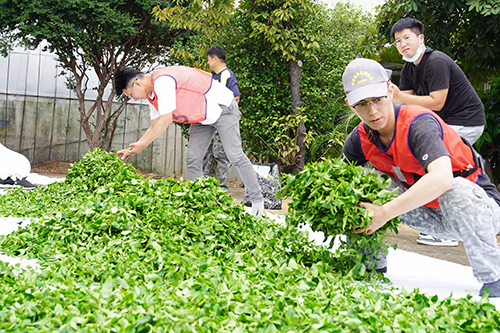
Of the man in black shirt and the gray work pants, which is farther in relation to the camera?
the gray work pants

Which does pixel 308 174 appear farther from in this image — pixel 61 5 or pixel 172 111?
pixel 61 5

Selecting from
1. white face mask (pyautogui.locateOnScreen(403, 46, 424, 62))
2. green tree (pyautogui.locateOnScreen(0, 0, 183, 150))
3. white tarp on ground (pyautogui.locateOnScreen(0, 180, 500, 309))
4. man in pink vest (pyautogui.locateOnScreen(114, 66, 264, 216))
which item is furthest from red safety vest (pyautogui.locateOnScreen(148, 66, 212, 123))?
green tree (pyautogui.locateOnScreen(0, 0, 183, 150))

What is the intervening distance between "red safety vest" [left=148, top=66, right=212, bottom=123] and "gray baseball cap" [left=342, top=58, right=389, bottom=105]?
205 centimetres

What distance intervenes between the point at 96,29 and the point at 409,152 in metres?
10.5

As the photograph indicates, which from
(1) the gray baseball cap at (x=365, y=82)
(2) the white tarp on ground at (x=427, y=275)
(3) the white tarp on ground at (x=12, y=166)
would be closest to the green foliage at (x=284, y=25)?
(3) the white tarp on ground at (x=12, y=166)

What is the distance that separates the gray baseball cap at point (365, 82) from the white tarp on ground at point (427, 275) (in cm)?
74

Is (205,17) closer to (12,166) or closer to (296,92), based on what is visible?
(296,92)

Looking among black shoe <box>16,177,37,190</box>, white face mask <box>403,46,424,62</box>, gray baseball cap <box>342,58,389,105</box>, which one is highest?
white face mask <box>403,46,424,62</box>

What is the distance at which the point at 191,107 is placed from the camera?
404 cm

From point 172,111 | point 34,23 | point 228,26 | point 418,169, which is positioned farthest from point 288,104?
point 418,169

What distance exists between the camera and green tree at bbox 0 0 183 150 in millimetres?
10320

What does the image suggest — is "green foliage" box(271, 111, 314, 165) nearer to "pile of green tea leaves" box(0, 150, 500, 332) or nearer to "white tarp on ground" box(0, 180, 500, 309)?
"white tarp on ground" box(0, 180, 500, 309)

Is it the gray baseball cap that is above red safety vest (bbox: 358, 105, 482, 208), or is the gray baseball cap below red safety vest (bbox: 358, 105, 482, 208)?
above

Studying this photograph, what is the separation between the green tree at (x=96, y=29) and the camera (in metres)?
10.3
